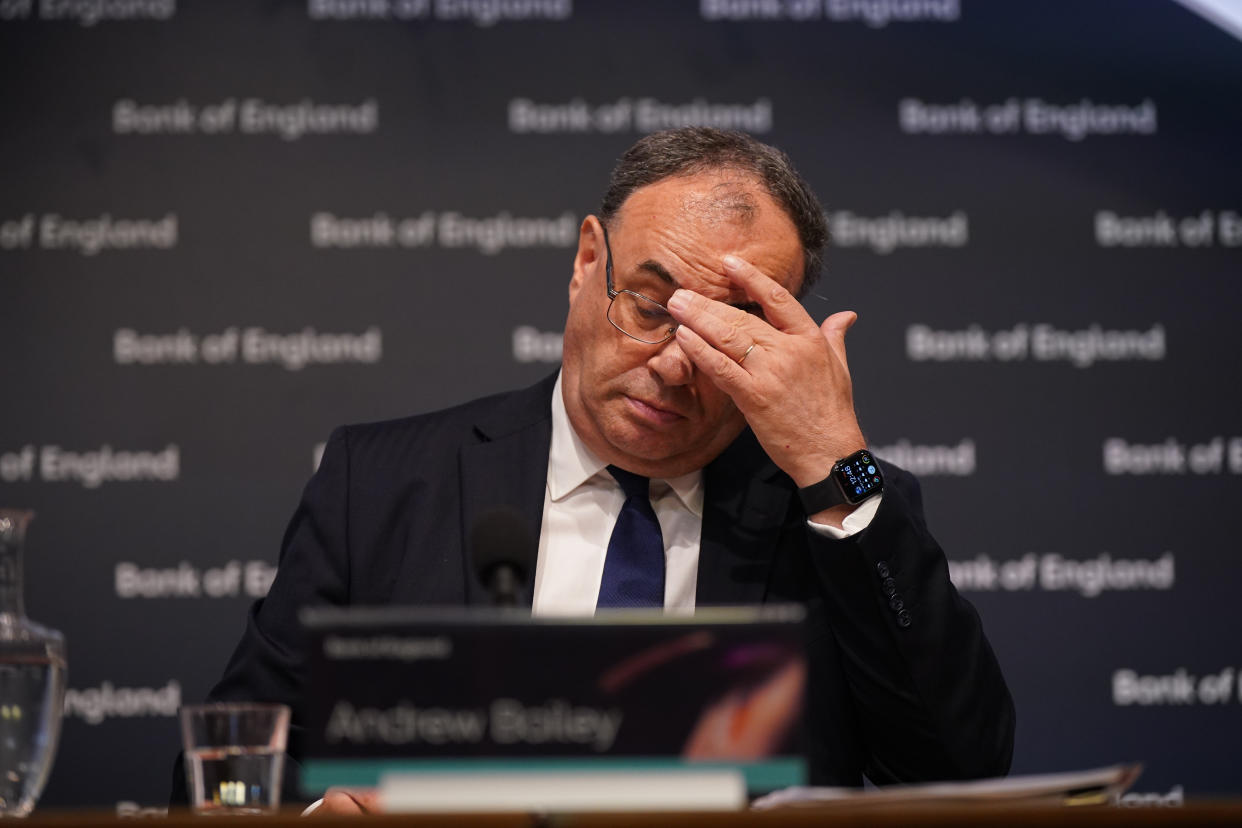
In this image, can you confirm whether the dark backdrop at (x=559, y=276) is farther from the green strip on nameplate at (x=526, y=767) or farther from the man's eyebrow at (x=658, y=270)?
the green strip on nameplate at (x=526, y=767)

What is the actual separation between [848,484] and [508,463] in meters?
0.60

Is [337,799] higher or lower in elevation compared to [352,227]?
lower

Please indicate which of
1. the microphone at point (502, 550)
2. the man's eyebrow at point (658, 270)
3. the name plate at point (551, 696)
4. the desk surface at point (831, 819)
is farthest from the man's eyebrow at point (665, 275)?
the desk surface at point (831, 819)

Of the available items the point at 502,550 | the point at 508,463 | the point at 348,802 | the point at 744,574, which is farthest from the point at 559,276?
the point at 502,550

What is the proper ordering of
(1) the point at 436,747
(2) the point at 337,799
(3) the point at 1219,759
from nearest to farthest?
(1) the point at 436,747 < (2) the point at 337,799 < (3) the point at 1219,759

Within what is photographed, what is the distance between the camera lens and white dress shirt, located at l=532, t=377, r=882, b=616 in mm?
2035

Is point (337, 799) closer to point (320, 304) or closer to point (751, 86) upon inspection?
point (320, 304)

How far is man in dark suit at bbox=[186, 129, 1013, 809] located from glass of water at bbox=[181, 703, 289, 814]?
29.1 inches

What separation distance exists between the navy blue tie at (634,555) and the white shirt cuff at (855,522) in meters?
0.29

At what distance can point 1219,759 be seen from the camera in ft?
10.1

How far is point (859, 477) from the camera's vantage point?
1.83m

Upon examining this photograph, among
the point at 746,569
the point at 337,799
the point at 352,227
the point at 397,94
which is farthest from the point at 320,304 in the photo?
the point at 337,799

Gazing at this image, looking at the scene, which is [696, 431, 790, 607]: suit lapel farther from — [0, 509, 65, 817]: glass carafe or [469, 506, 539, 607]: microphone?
[0, 509, 65, 817]: glass carafe

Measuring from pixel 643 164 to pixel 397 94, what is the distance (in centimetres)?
121
